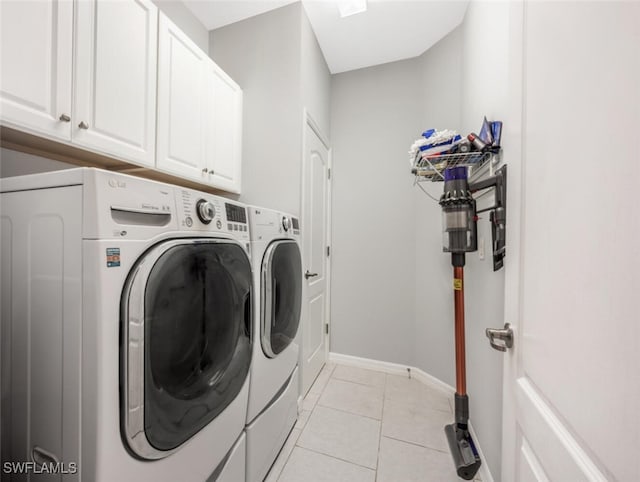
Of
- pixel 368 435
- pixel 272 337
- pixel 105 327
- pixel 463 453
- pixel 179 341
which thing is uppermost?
pixel 105 327

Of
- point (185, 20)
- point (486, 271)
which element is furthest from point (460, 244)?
point (185, 20)

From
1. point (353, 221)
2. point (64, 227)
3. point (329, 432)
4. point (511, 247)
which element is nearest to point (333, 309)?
point (353, 221)

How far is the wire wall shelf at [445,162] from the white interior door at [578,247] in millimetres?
653

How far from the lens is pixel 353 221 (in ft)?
8.20

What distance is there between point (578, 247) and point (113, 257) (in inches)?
38.4

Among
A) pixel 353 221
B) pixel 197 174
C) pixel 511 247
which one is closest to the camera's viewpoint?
pixel 511 247

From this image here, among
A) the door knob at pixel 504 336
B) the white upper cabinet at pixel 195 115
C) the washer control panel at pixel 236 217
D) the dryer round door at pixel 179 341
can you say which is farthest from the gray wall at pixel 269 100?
the door knob at pixel 504 336

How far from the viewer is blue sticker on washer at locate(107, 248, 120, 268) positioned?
60 cm

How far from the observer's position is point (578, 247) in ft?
1.43

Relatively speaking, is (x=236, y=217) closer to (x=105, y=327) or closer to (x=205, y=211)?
(x=205, y=211)

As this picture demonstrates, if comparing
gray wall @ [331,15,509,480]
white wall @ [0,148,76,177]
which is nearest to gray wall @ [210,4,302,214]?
gray wall @ [331,15,509,480]

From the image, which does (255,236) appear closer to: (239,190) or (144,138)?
(144,138)

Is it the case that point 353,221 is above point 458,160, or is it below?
below

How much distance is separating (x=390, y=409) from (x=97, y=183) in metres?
2.14
